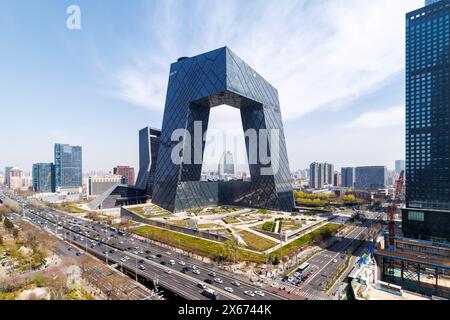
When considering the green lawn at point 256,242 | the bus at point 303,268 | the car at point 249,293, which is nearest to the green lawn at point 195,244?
the green lawn at point 256,242

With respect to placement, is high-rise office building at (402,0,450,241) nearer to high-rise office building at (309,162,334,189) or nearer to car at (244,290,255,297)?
car at (244,290,255,297)

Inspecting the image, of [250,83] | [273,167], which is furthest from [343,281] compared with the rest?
[250,83]

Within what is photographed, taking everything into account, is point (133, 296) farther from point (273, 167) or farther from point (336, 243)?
point (273, 167)

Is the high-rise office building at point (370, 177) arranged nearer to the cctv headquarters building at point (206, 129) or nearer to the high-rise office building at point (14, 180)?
the cctv headquarters building at point (206, 129)

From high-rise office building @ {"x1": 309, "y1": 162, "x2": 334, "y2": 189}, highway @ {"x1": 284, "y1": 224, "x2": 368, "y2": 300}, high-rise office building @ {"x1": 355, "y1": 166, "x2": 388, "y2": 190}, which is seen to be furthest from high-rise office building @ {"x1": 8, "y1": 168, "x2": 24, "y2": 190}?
high-rise office building @ {"x1": 355, "y1": 166, "x2": 388, "y2": 190}

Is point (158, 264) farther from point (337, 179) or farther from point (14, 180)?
point (14, 180)
